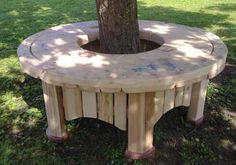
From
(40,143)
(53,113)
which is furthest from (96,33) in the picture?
(40,143)

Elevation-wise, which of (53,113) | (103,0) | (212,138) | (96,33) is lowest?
(212,138)

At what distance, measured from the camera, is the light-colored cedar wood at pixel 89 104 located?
2.36 m

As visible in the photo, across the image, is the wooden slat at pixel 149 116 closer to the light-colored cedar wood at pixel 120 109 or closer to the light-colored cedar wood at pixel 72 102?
the light-colored cedar wood at pixel 120 109

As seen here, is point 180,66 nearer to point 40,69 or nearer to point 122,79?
point 122,79

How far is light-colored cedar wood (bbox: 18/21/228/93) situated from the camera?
7.04 feet

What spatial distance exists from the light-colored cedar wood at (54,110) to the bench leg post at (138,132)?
565 mm

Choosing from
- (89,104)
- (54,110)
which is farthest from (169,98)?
(54,110)

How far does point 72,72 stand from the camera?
2.24 metres

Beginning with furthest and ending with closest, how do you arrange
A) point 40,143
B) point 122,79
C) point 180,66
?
1. point 40,143
2. point 180,66
3. point 122,79

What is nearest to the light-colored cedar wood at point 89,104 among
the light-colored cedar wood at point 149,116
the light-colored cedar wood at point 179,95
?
the light-colored cedar wood at point 149,116

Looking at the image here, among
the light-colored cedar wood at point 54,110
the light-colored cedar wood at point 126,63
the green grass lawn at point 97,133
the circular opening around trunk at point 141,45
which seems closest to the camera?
the light-colored cedar wood at point 126,63

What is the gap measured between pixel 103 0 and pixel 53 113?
1.00 m

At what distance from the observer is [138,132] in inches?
97.7

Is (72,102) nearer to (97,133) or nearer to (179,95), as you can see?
(97,133)
